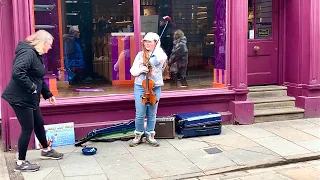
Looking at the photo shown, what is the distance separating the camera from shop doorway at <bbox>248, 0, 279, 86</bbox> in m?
8.77

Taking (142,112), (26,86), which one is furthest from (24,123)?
(142,112)

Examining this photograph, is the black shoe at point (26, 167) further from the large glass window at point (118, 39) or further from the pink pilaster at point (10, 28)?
the large glass window at point (118, 39)

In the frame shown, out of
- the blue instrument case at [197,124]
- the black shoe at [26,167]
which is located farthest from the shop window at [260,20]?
the black shoe at [26,167]

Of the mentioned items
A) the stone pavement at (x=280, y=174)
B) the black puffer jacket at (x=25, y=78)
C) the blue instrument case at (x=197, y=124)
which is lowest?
the stone pavement at (x=280, y=174)

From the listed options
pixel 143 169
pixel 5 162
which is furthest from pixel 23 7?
pixel 143 169

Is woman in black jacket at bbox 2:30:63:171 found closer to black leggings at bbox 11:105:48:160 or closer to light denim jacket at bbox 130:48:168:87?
black leggings at bbox 11:105:48:160

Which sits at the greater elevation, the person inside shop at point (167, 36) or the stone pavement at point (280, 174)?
the person inside shop at point (167, 36)

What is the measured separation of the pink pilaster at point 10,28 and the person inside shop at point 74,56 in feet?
5.43

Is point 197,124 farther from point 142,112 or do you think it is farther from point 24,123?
point 24,123

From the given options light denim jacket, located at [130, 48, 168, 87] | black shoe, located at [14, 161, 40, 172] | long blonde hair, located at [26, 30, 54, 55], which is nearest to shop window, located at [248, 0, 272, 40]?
light denim jacket, located at [130, 48, 168, 87]

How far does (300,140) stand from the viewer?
6809 millimetres

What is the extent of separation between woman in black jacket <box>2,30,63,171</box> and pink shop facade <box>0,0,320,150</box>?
91 centimetres

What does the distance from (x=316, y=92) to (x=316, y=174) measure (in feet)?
10.2

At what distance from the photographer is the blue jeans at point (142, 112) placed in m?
6.50
